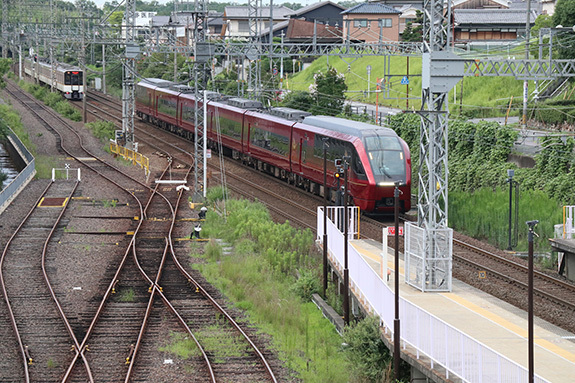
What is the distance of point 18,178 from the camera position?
35438mm

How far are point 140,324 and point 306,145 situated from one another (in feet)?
50.9

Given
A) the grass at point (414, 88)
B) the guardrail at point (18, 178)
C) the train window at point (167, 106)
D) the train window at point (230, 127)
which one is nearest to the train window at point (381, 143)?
the grass at point (414, 88)

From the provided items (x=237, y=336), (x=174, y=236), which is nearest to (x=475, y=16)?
(x=174, y=236)

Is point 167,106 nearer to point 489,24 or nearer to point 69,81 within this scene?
point 69,81

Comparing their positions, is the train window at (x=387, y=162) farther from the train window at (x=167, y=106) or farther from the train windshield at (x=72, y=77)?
the train windshield at (x=72, y=77)

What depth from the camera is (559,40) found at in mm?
43062

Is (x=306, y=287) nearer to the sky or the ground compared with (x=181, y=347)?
nearer to the sky

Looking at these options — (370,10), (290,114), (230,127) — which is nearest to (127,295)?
(290,114)

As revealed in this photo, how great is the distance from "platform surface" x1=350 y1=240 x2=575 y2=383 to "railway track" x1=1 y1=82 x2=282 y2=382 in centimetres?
322

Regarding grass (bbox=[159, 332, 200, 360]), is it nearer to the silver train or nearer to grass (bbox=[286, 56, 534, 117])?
grass (bbox=[286, 56, 534, 117])

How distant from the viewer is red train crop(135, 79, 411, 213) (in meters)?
27.5

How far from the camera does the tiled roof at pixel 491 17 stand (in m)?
66.5

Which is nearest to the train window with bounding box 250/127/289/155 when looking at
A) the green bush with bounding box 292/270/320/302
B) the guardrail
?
the guardrail

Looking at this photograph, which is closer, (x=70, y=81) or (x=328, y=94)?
(x=328, y=94)
